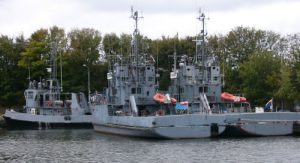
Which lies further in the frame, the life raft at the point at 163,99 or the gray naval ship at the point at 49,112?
the gray naval ship at the point at 49,112

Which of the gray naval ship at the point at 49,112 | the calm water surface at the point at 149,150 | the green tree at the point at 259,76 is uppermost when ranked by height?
the green tree at the point at 259,76

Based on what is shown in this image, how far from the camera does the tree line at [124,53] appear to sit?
94562 millimetres

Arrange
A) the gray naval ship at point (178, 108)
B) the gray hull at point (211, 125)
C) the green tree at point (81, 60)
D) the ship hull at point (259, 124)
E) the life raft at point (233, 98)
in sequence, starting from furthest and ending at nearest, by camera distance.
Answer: the green tree at point (81, 60) < the life raft at point (233, 98) < the ship hull at point (259, 124) < the gray naval ship at point (178, 108) < the gray hull at point (211, 125)

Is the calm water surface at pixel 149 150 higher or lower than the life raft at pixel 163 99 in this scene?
lower

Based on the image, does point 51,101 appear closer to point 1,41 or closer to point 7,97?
point 7,97

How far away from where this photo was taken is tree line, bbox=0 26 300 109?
94562mm

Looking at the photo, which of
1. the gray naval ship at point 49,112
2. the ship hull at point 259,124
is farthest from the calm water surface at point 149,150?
the gray naval ship at point 49,112

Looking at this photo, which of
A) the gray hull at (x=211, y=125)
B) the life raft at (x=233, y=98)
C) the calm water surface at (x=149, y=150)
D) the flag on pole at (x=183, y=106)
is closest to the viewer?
the calm water surface at (x=149, y=150)

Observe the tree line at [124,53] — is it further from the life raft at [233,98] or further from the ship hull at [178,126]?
the ship hull at [178,126]

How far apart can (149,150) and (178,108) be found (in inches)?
Answer: 543

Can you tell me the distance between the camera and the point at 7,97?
347ft

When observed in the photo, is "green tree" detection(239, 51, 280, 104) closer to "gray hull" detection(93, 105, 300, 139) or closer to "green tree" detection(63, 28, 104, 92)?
"green tree" detection(63, 28, 104, 92)

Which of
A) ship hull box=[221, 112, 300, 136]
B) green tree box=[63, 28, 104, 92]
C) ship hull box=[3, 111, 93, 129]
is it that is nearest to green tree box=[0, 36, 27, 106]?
green tree box=[63, 28, 104, 92]

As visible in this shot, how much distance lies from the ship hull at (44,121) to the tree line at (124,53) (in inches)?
594
